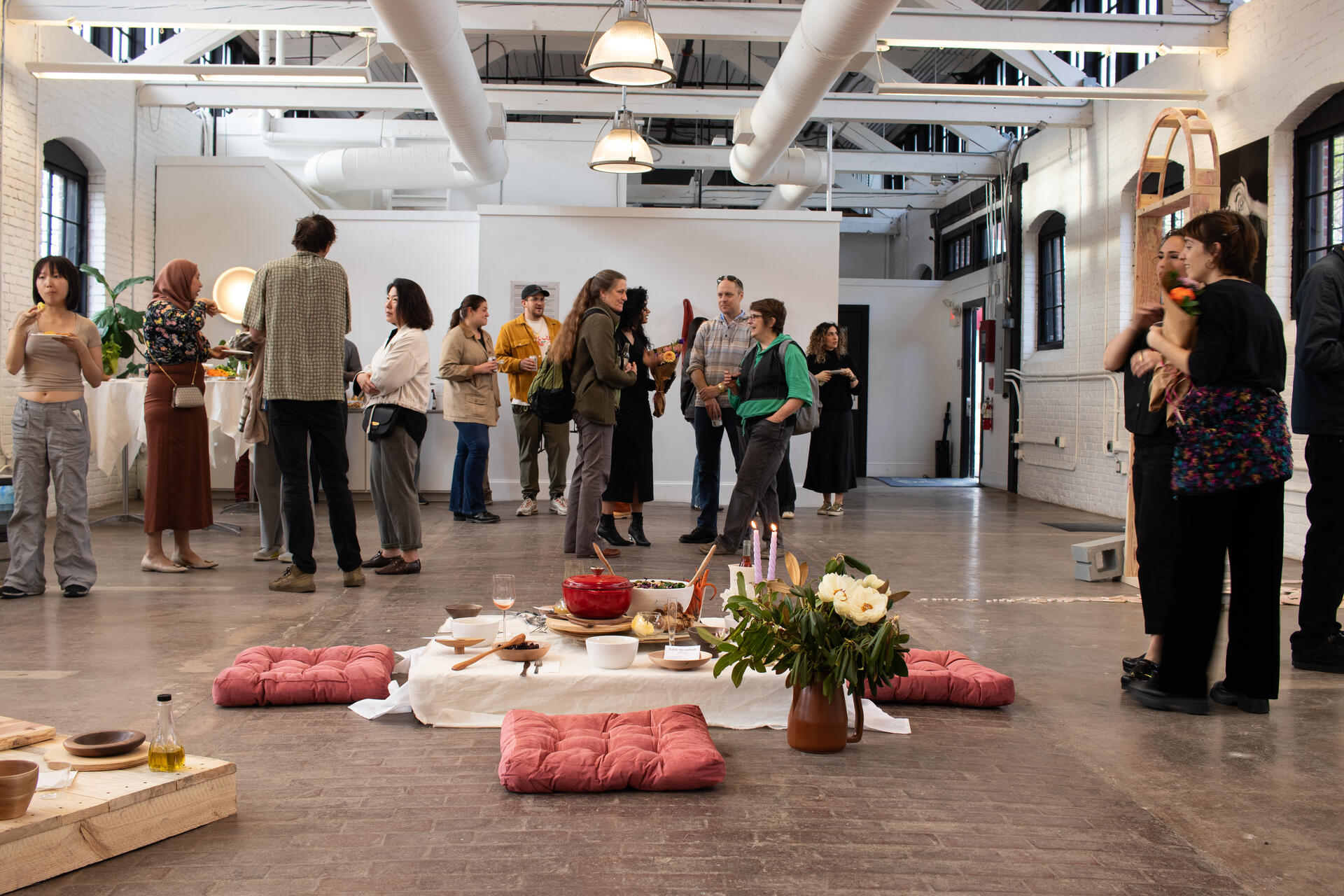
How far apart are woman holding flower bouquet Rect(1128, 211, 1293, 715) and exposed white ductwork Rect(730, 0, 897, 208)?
311 cm

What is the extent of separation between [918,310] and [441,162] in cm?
701

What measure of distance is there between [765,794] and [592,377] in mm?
3755

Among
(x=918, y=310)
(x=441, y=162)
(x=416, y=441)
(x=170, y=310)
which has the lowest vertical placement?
(x=416, y=441)

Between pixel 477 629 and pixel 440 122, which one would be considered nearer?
pixel 477 629

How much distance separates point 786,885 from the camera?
7.00ft

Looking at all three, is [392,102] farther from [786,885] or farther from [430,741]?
[786,885]

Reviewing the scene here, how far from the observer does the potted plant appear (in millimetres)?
2838

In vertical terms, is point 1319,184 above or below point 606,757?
above

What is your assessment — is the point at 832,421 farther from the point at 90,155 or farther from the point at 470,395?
the point at 90,155

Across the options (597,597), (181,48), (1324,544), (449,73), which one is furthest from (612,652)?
(181,48)

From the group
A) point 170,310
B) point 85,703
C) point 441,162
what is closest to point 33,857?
point 85,703

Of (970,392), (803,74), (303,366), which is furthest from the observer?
(970,392)

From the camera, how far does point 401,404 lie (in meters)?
5.57

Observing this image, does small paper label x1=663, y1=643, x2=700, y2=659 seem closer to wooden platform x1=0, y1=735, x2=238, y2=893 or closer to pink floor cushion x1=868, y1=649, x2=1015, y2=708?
pink floor cushion x1=868, y1=649, x2=1015, y2=708
